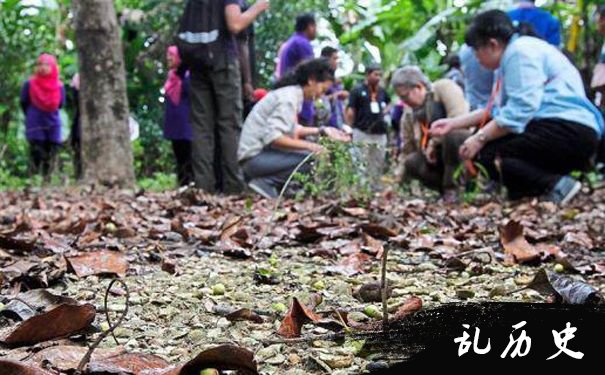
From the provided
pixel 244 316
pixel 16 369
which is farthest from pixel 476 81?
pixel 16 369

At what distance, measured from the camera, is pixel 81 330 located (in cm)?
124

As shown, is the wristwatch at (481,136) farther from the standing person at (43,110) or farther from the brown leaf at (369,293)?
the standing person at (43,110)

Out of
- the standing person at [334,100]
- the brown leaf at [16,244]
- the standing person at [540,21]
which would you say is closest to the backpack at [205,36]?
the standing person at [540,21]

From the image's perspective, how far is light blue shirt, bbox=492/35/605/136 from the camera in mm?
4148

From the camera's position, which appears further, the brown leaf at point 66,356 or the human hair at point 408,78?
the human hair at point 408,78

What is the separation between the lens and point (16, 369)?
97 centimetres

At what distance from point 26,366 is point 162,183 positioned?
8495 millimetres

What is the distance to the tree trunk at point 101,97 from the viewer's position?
5328 mm

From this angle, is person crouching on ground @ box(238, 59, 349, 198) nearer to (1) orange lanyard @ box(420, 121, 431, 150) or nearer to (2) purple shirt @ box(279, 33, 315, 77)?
(1) orange lanyard @ box(420, 121, 431, 150)

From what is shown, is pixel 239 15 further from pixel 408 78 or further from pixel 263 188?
pixel 408 78

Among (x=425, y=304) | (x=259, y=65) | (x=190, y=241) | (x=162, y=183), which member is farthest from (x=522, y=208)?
(x=259, y=65)

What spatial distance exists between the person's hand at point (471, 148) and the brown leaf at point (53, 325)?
3460mm

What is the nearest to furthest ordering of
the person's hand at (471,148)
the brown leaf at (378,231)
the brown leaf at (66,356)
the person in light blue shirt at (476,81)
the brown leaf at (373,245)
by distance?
the brown leaf at (66,356)
the brown leaf at (373,245)
the brown leaf at (378,231)
the person's hand at (471,148)
the person in light blue shirt at (476,81)

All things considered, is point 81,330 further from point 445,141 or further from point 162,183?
point 162,183
